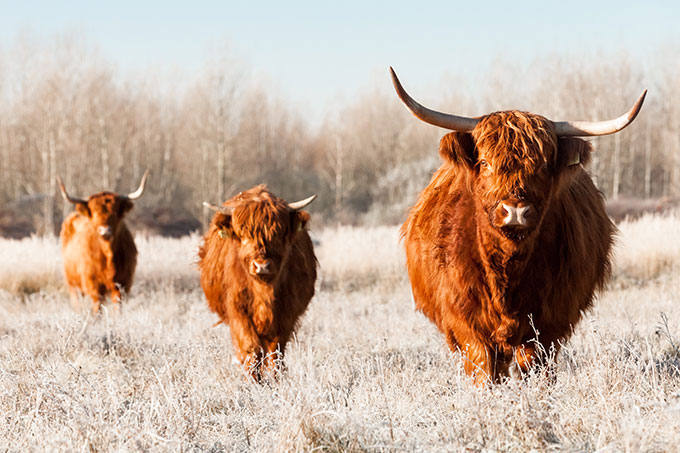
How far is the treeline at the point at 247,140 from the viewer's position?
91.6 feet

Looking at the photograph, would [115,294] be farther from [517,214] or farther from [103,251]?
[517,214]

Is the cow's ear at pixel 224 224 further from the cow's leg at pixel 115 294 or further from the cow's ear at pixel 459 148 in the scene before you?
the cow's leg at pixel 115 294

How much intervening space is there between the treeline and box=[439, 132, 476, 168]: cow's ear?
77.2 ft

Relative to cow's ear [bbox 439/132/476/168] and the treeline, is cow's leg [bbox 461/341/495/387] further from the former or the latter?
the treeline

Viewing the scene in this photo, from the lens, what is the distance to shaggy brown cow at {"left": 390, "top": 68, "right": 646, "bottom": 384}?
338 cm

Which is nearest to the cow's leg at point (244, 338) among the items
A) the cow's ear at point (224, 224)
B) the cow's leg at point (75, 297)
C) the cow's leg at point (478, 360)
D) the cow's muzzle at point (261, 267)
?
the cow's muzzle at point (261, 267)

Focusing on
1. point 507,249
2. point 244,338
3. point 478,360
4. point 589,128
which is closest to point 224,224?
point 244,338

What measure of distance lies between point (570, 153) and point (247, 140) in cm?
3564

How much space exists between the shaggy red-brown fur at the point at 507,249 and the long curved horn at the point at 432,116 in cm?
6

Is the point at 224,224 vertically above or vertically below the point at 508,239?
below

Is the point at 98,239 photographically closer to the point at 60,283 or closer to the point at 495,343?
the point at 60,283

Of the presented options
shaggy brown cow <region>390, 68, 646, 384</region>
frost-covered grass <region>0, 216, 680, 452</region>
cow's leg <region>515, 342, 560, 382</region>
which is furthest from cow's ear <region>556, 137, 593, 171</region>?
cow's leg <region>515, 342, 560, 382</region>

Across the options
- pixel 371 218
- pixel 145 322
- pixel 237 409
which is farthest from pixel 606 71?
pixel 237 409

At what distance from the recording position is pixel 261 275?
4.96 metres
